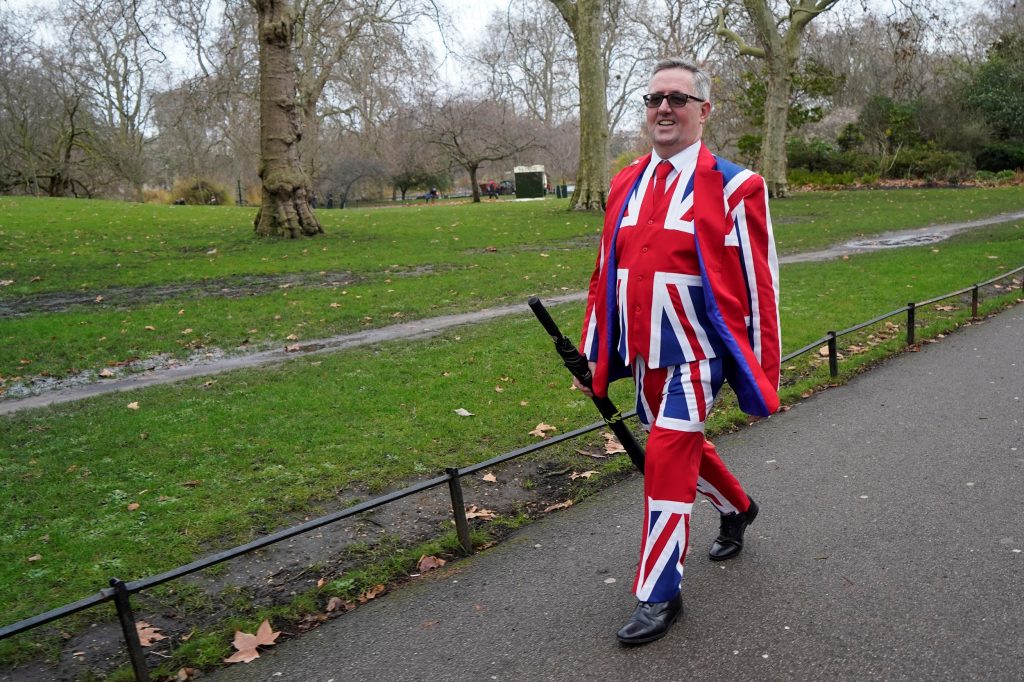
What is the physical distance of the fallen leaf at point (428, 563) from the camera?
14.6 ft

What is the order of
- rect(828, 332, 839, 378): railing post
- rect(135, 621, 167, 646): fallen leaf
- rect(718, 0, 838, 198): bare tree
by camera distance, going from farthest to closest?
rect(718, 0, 838, 198): bare tree, rect(828, 332, 839, 378): railing post, rect(135, 621, 167, 646): fallen leaf

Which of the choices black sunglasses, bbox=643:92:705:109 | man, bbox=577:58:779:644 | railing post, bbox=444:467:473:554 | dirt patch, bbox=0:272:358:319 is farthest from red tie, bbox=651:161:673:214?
dirt patch, bbox=0:272:358:319

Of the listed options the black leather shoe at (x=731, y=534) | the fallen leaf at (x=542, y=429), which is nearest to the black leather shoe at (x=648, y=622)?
the black leather shoe at (x=731, y=534)

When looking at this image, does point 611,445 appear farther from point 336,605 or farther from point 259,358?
point 259,358

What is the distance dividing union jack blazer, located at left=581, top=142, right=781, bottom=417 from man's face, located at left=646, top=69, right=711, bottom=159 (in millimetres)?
114

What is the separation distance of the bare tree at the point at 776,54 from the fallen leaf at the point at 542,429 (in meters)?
26.7

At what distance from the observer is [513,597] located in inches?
159

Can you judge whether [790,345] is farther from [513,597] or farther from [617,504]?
[513,597]

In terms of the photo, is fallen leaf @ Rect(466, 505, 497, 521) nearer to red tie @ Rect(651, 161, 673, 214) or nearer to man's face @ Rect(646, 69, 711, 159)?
red tie @ Rect(651, 161, 673, 214)

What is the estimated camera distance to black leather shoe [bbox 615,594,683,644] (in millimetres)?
3496

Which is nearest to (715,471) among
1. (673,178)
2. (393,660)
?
(673,178)

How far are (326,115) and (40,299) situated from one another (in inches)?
1318

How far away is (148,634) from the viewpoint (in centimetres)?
379

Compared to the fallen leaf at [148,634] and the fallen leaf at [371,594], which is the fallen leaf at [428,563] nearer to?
the fallen leaf at [371,594]
